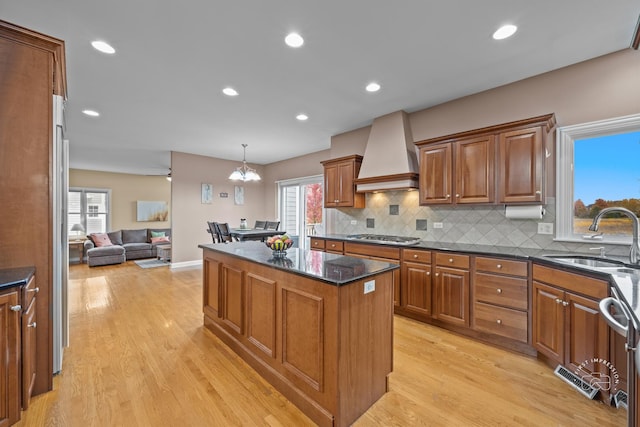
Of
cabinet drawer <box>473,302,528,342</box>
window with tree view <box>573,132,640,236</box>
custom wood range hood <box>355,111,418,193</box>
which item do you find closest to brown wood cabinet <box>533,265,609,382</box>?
cabinet drawer <box>473,302,528,342</box>

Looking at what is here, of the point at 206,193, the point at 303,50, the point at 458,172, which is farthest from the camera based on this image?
the point at 206,193

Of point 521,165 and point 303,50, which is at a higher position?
point 303,50

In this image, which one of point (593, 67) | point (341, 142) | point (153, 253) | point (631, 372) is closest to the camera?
point (631, 372)

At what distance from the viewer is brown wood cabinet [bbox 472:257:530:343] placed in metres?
2.44

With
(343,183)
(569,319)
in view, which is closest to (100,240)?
(343,183)

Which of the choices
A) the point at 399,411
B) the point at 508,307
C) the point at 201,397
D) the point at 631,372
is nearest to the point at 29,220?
the point at 201,397

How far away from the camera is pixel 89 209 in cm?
805

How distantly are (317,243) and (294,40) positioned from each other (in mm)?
2882

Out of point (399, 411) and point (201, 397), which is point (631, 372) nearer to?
point (399, 411)

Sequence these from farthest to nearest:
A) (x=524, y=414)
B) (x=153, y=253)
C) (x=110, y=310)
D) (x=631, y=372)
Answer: (x=153, y=253)
(x=110, y=310)
(x=524, y=414)
(x=631, y=372)

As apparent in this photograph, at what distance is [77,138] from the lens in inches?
200

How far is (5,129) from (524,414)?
3892 millimetres

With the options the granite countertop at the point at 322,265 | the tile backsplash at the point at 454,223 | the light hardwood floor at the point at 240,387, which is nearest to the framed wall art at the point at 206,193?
the tile backsplash at the point at 454,223

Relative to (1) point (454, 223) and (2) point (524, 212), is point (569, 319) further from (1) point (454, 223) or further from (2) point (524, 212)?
(1) point (454, 223)
